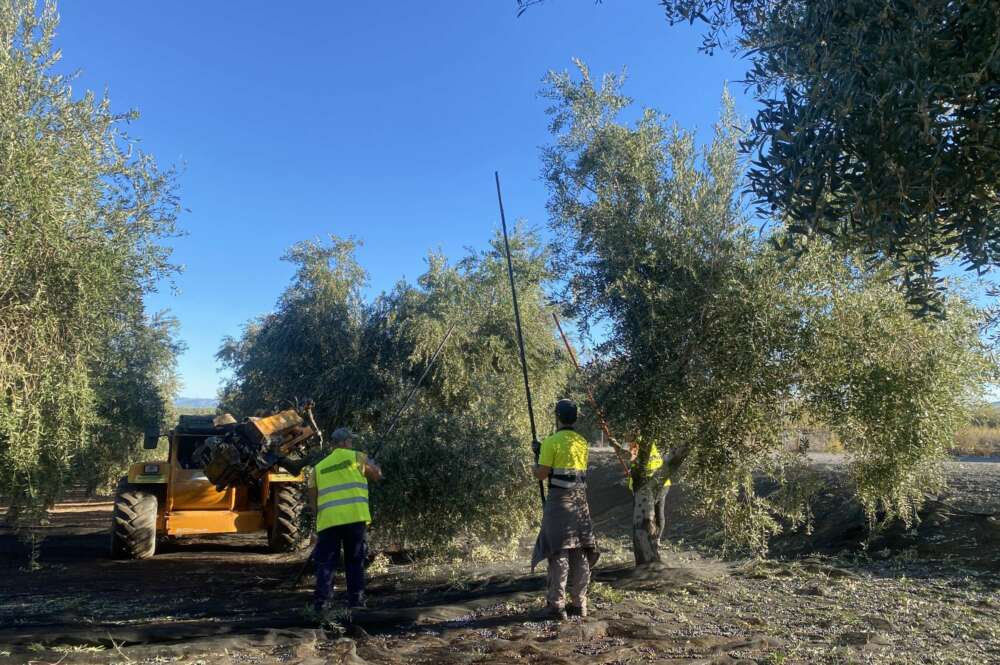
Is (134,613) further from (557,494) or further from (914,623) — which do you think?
(914,623)

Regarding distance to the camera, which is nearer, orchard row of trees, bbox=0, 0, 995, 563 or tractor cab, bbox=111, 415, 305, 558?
orchard row of trees, bbox=0, 0, 995, 563

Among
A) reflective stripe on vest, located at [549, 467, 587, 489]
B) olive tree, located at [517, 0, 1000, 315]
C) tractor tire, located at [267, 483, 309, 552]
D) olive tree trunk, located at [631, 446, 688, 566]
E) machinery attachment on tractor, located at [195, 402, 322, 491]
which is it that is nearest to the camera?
olive tree, located at [517, 0, 1000, 315]

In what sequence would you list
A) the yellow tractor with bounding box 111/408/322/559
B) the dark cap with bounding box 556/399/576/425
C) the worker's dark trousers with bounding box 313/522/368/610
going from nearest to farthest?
the dark cap with bounding box 556/399/576/425 < the worker's dark trousers with bounding box 313/522/368/610 < the yellow tractor with bounding box 111/408/322/559

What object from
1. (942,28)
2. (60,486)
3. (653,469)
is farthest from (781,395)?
(60,486)

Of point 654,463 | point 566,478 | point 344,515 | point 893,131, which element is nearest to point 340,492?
point 344,515

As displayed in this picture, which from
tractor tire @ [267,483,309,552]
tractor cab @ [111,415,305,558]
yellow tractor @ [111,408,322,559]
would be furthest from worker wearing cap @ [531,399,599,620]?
tractor tire @ [267,483,309,552]

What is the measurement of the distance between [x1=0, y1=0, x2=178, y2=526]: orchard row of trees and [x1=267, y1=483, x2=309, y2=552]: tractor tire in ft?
13.2

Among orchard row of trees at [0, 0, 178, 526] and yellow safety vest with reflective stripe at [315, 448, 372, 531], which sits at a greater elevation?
orchard row of trees at [0, 0, 178, 526]

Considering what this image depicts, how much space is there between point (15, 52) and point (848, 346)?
921 centimetres

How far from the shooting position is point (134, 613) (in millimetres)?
7551

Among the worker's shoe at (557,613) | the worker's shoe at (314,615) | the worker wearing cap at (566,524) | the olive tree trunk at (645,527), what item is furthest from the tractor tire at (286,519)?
the worker's shoe at (557,613)

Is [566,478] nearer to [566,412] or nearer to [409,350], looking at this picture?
[566,412]

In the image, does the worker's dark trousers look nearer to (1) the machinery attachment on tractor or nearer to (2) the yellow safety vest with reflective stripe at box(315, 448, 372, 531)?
(2) the yellow safety vest with reflective stripe at box(315, 448, 372, 531)

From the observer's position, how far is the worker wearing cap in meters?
6.13
